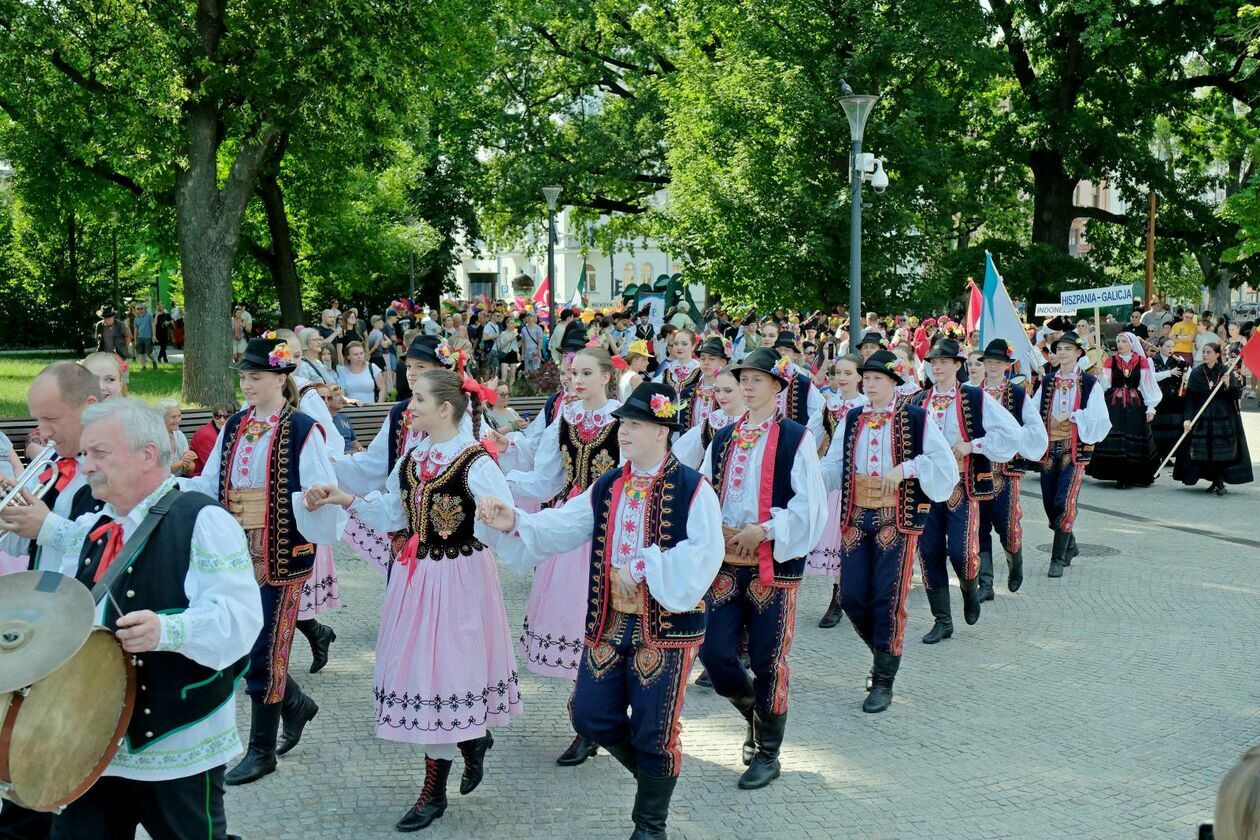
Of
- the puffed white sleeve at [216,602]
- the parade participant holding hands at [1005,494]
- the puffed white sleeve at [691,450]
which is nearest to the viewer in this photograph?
the puffed white sleeve at [216,602]

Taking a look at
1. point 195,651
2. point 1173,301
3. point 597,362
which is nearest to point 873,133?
point 597,362

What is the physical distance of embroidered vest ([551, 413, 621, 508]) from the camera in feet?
23.4

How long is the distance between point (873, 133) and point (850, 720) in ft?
56.4

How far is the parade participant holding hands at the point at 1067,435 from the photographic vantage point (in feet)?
34.9

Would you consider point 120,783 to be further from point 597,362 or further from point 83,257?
point 83,257

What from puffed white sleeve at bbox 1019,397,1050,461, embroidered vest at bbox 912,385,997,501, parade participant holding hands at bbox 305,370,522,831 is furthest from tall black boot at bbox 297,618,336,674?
puffed white sleeve at bbox 1019,397,1050,461

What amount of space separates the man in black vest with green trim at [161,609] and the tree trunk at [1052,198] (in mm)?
29680

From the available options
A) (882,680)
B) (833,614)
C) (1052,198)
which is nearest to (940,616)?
(833,614)

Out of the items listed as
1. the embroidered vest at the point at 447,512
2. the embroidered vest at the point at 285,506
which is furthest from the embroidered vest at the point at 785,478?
the embroidered vest at the point at 285,506

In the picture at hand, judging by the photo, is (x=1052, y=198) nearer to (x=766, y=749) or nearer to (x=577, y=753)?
(x=766, y=749)

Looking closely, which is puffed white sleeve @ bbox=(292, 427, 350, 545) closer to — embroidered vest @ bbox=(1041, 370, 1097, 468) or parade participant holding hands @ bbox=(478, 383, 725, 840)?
parade participant holding hands @ bbox=(478, 383, 725, 840)

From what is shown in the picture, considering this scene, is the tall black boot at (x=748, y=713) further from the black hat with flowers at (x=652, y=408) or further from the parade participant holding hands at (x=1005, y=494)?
the parade participant holding hands at (x=1005, y=494)

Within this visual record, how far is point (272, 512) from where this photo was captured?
238 inches

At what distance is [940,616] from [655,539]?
13.7 ft
